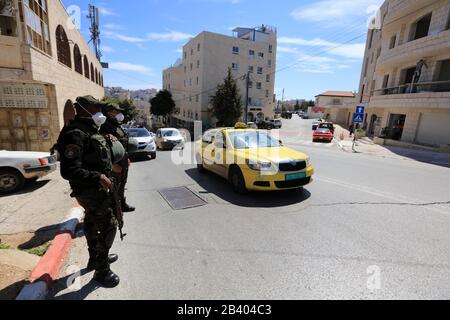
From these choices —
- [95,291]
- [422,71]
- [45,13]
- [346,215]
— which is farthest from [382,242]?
[422,71]

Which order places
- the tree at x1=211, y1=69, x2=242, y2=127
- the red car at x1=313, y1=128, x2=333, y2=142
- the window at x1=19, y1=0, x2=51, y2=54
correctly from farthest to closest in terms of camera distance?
the tree at x1=211, y1=69, x2=242, y2=127 → the red car at x1=313, y1=128, x2=333, y2=142 → the window at x1=19, y1=0, x2=51, y2=54

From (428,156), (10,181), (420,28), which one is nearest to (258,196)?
(10,181)

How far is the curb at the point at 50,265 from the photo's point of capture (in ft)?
8.18

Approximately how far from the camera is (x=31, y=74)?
27.3 ft

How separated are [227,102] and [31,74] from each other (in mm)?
27711

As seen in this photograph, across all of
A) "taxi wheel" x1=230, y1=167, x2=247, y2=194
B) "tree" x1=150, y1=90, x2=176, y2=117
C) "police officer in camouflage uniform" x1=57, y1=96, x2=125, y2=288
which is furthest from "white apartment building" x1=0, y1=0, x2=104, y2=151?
"tree" x1=150, y1=90, x2=176, y2=117

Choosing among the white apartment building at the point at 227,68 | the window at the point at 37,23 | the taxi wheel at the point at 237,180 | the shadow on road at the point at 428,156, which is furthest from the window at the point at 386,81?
the window at the point at 37,23

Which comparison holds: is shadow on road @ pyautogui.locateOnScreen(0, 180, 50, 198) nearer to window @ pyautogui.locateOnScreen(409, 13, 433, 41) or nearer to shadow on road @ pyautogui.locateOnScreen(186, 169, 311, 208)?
shadow on road @ pyautogui.locateOnScreen(186, 169, 311, 208)

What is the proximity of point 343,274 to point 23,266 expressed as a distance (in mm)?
3907

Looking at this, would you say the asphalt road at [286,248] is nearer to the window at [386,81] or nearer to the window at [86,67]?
the window at [86,67]

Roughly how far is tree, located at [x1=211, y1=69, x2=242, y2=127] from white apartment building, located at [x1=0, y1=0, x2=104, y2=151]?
23.4 m

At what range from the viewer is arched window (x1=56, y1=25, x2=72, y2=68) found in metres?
12.0

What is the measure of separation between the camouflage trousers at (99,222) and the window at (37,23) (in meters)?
8.93

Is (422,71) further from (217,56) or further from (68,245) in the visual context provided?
(217,56)
